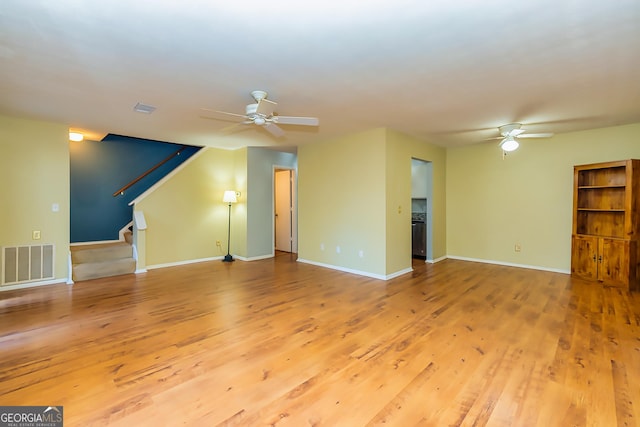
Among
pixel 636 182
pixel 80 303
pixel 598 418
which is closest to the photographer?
pixel 598 418

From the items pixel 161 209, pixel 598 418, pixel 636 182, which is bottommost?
pixel 598 418

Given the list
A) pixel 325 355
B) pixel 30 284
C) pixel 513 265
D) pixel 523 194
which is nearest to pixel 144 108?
pixel 30 284

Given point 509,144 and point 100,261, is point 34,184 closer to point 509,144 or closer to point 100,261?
point 100,261

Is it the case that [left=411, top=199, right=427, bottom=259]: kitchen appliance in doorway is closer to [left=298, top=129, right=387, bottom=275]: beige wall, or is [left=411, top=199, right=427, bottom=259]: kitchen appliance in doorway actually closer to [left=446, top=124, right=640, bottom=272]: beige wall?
[left=446, top=124, right=640, bottom=272]: beige wall

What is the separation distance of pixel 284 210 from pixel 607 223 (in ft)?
20.4

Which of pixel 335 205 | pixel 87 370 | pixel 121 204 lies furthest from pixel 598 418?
pixel 121 204

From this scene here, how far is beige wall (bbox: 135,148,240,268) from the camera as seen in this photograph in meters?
5.77

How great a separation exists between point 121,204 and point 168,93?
4119 mm

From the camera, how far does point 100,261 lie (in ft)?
17.0

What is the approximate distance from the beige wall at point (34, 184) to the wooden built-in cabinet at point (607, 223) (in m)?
7.97

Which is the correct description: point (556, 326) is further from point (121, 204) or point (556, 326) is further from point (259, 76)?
point (121, 204)

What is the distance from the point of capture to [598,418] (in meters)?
1.77

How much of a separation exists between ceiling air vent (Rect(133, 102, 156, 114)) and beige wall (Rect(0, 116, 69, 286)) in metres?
1.71

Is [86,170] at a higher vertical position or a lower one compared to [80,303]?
higher
